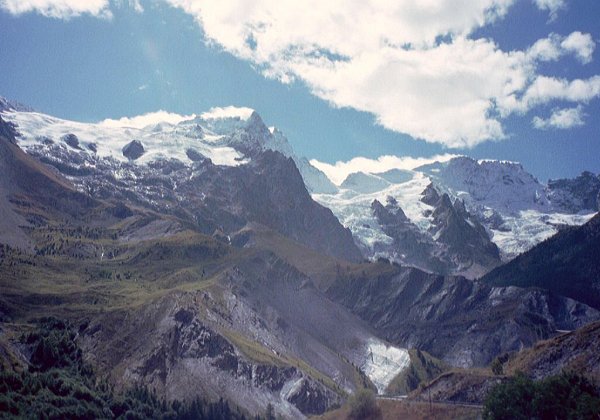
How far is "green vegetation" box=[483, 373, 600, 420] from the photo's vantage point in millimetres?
160375

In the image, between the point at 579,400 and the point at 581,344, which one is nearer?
the point at 579,400

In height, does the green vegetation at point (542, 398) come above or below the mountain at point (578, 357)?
below

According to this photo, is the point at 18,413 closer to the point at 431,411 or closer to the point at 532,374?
the point at 431,411

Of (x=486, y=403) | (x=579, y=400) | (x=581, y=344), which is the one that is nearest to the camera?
(x=579, y=400)

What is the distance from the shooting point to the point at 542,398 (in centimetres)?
16325

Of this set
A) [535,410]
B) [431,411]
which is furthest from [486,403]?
[431,411]

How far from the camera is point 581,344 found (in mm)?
195125

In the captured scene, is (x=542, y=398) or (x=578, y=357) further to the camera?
(x=578, y=357)

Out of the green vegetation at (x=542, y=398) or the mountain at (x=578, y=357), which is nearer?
the green vegetation at (x=542, y=398)

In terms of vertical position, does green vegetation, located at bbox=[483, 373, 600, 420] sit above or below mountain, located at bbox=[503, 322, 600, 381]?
below

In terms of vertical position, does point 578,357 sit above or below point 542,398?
above

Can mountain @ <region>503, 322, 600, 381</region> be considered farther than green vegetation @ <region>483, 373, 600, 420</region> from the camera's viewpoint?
Yes

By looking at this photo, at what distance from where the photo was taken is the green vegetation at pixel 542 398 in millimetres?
160375

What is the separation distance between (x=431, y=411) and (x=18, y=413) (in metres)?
116
